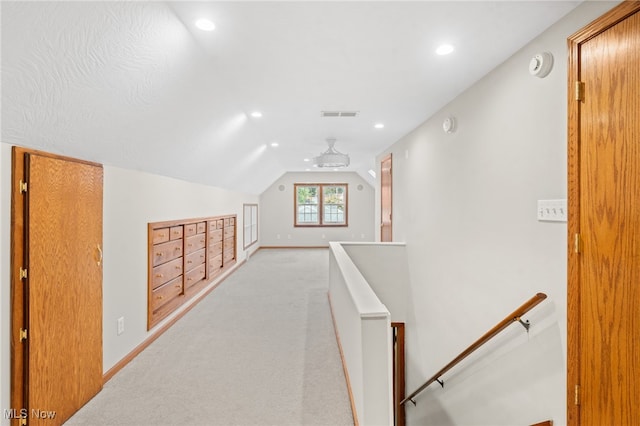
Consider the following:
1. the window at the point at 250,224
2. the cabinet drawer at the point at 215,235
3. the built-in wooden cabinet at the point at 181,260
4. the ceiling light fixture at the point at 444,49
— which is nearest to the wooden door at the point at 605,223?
the ceiling light fixture at the point at 444,49

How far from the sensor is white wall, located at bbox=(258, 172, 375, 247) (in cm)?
995

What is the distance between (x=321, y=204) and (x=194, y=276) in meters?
6.14

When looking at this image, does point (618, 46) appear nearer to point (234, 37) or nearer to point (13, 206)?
point (234, 37)

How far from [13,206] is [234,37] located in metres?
1.49

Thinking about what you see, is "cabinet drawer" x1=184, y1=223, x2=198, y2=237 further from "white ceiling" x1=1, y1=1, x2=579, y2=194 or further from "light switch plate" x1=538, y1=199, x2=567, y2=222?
"light switch plate" x1=538, y1=199, x2=567, y2=222

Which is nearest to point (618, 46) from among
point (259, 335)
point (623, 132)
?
point (623, 132)

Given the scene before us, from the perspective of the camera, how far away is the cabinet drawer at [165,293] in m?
3.16

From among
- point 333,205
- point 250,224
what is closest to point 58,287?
point 250,224

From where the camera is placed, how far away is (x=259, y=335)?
3.20 m

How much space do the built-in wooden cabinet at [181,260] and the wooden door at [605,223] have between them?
3.29 meters

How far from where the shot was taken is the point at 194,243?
431 cm

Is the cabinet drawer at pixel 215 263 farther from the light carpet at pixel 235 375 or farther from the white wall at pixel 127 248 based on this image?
the white wall at pixel 127 248

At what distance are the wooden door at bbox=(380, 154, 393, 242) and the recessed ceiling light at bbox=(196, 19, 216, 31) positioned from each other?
13.1 feet

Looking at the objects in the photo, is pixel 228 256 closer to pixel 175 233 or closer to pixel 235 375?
pixel 175 233
